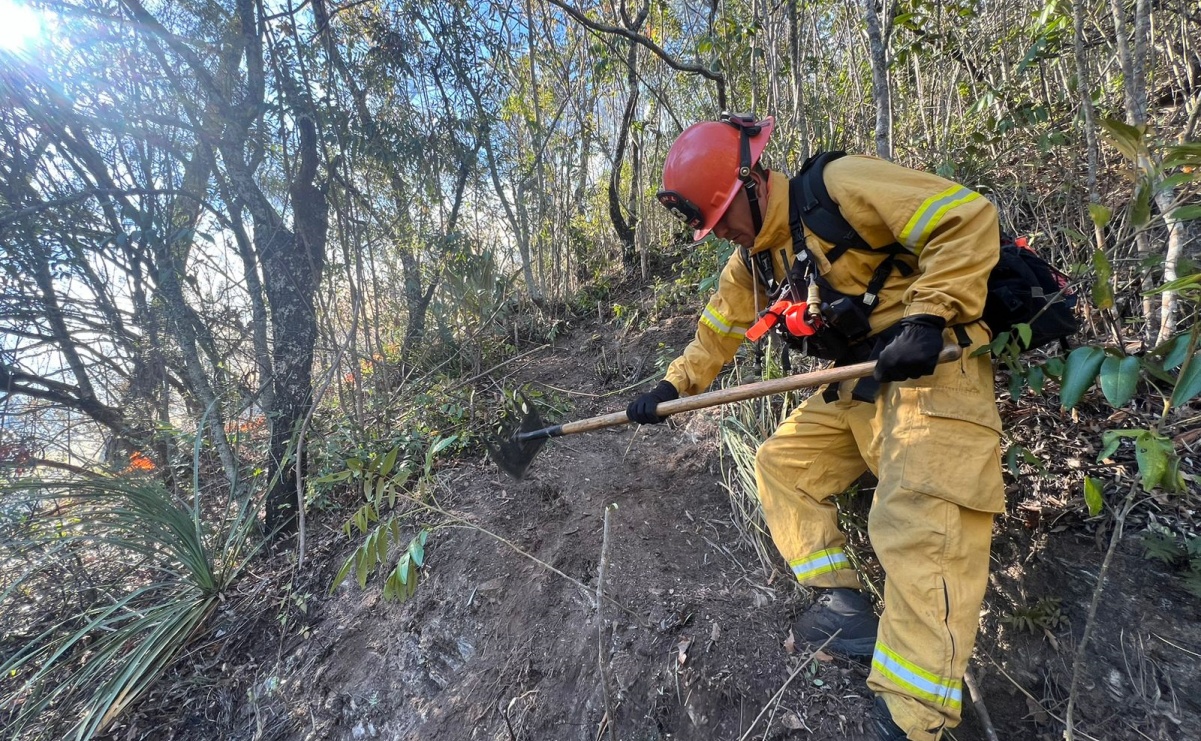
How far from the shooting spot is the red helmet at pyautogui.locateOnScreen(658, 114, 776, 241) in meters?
1.86

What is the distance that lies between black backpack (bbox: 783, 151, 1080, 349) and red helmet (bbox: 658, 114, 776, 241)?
8.6 inches

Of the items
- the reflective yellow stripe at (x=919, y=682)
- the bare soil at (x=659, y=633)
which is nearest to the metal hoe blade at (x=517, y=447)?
the bare soil at (x=659, y=633)

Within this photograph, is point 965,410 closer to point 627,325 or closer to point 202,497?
point 627,325

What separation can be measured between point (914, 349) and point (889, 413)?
31 centimetres

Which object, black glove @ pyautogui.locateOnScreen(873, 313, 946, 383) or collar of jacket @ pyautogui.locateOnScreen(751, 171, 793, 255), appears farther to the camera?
collar of jacket @ pyautogui.locateOnScreen(751, 171, 793, 255)

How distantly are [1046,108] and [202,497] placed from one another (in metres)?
5.36

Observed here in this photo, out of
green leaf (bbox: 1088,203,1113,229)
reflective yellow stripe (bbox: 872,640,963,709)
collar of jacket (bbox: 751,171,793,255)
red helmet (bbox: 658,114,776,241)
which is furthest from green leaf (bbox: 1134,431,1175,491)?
red helmet (bbox: 658,114,776,241)

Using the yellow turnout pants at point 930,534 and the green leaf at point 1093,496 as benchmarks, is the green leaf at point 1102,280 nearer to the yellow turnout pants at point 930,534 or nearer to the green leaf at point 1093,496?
the yellow turnout pants at point 930,534

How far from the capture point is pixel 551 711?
72.3 inches

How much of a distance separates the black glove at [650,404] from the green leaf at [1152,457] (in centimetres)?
141

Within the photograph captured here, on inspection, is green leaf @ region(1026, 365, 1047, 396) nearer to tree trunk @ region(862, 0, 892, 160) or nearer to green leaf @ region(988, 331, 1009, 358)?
green leaf @ region(988, 331, 1009, 358)

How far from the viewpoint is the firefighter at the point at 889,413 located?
56.2 inches

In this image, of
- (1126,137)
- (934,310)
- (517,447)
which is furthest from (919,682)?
(517,447)

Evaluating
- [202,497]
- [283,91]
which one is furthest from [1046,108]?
[202,497]
